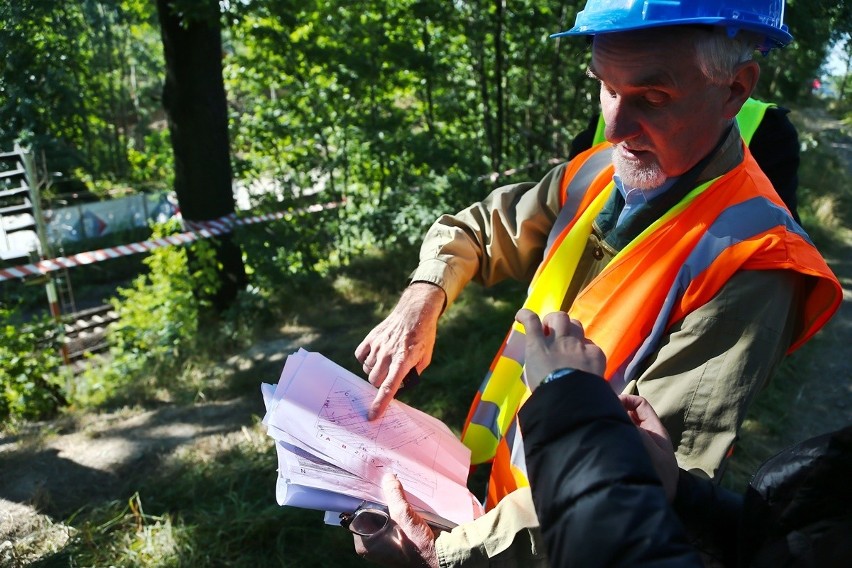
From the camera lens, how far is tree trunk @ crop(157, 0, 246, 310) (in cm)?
593

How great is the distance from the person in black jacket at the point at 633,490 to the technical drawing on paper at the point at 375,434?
0.54m

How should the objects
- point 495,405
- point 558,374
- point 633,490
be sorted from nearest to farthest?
point 633,490
point 558,374
point 495,405

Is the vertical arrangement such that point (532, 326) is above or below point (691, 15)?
below

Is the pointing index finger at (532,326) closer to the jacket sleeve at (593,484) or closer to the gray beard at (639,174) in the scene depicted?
the jacket sleeve at (593,484)

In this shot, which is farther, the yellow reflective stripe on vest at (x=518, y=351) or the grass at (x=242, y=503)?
the grass at (x=242, y=503)

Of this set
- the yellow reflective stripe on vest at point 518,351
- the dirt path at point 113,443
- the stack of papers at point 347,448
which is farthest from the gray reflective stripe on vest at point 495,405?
the dirt path at point 113,443

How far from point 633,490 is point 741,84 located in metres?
0.98

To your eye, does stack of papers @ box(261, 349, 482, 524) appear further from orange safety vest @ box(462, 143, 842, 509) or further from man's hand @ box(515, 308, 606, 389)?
man's hand @ box(515, 308, 606, 389)

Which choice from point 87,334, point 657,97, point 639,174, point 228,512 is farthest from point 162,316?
point 657,97

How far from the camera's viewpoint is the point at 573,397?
1108 mm

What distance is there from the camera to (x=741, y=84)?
1.52m

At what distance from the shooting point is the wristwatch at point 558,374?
3.74ft

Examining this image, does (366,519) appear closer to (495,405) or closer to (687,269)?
(495,405)

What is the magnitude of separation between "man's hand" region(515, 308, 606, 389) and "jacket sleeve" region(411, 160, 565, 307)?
0.63 m
